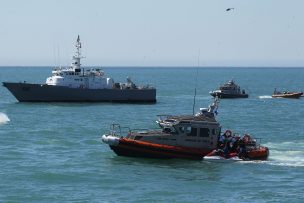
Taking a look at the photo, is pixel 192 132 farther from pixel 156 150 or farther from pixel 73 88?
pixel 73 88

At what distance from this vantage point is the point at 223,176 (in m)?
40.3

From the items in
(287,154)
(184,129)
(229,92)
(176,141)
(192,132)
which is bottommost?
(229,92)

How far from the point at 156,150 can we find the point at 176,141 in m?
1.27

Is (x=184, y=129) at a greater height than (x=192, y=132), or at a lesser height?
greater

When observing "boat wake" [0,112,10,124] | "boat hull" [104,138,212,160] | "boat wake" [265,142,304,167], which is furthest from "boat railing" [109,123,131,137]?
"boat wake" [0,112,10,124]

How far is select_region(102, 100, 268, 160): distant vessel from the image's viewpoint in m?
44.1

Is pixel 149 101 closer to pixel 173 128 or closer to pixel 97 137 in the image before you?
pixel 97 137

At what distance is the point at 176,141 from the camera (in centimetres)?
4428

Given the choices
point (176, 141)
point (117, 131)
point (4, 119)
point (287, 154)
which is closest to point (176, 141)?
point (176, 141)

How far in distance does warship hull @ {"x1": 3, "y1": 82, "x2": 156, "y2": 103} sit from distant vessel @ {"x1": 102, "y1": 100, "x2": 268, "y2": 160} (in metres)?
53.4

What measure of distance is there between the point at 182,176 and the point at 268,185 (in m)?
4.69

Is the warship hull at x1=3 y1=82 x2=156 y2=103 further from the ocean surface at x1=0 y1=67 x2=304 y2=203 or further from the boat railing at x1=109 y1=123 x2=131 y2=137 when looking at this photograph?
the boat railing at x1=109 y1=123 x2=131 y2=137

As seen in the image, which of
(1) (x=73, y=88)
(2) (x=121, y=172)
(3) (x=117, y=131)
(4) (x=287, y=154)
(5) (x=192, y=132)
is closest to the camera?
(2) (x=121, y=172)

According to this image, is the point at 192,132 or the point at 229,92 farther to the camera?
the point at 229,92
